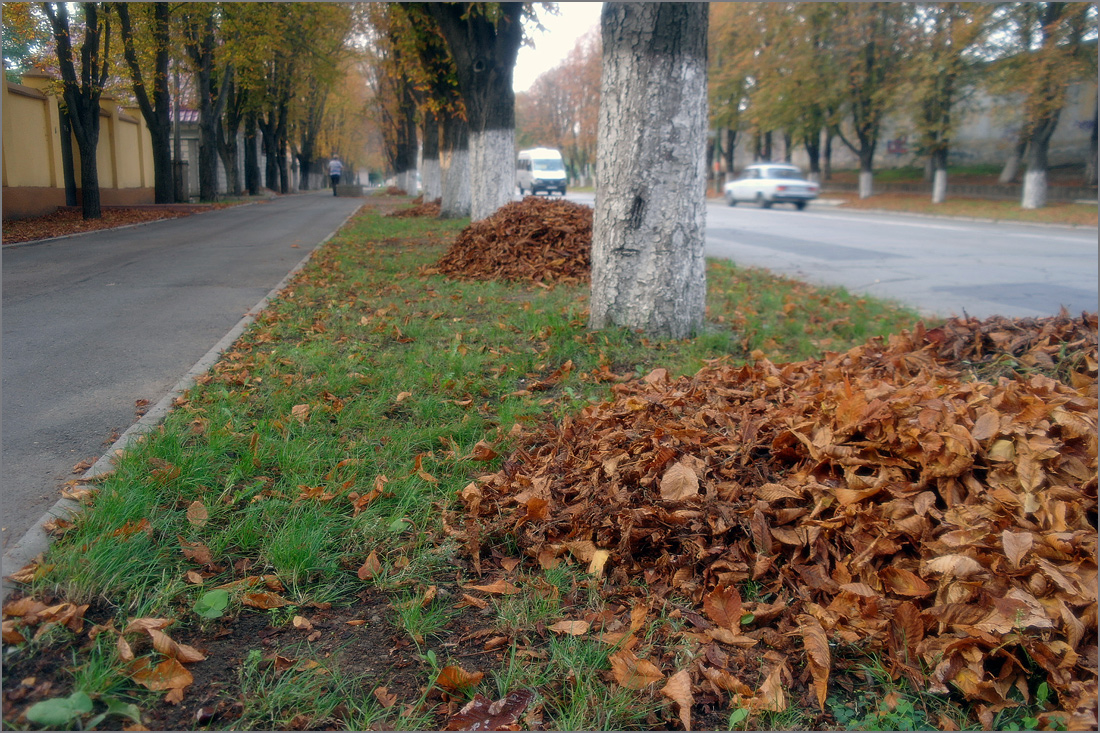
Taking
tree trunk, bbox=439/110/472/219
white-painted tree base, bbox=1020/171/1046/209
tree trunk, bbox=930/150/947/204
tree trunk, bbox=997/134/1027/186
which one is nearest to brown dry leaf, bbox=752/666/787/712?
tree trunk, bbox=439/110/472/219

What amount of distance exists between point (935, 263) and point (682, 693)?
437 inches

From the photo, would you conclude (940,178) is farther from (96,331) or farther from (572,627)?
(572,627)

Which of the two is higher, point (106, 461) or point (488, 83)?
point (488, 83)

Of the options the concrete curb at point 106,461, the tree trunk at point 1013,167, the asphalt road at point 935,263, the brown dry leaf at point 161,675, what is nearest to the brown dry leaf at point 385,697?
the brown dry leaf at point 161,675

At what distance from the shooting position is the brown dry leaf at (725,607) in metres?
2.34

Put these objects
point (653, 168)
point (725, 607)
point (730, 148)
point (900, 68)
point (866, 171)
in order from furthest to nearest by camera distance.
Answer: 1. point (730, 148)
2. point (866, 171)
3. point (900, 68)
4. point (653, 168)
5. point (725, 607)

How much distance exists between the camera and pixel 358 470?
11.2 feet

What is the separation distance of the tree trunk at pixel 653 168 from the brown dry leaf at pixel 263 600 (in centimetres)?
380

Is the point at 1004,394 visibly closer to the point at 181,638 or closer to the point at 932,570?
the point at 932,570

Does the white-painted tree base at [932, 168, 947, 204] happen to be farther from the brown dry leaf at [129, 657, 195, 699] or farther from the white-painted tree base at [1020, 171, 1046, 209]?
the brown dry leaf at [129, 657, 195, 699]

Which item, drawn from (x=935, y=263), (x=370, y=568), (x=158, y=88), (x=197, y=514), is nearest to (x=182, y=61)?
(x=158, y=88)

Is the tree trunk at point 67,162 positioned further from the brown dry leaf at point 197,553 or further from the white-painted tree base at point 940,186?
the white-painted tree base at point 940,186

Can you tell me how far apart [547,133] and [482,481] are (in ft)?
235

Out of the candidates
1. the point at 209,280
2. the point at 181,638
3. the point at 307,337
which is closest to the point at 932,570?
the point at 181,638
